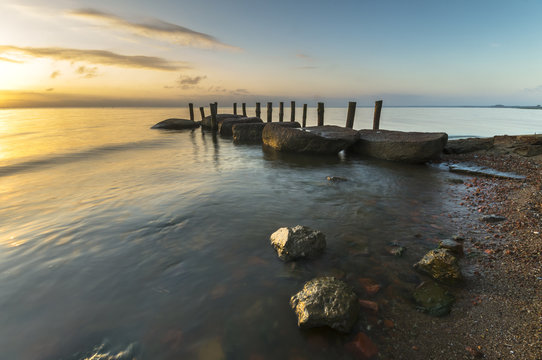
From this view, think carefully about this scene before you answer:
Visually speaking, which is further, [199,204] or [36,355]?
[199,204]

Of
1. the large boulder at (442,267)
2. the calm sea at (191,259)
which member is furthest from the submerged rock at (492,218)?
the large boulder at (442,267)

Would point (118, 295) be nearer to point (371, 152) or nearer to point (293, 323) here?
point (293, 323)

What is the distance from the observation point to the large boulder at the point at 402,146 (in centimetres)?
996

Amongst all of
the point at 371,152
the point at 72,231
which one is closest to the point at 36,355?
the point at 72,231

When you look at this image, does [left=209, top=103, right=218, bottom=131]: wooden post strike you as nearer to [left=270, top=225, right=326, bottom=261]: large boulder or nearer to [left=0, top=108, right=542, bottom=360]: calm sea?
[left=0, top=108, right=542, bottom=360]: calm sea

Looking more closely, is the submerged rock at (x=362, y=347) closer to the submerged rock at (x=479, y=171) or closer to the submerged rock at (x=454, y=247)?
the submerged rock at (x=454, y=247)

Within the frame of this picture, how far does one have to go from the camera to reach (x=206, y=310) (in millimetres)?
2912

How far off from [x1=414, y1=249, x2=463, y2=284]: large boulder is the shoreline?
6.1 inches

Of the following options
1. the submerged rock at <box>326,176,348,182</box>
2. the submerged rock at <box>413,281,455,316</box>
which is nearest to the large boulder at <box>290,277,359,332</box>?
the submerged rock at <box>413,281,455,316</box>

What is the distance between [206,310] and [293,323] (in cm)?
106

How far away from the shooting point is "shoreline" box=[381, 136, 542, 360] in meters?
2.26

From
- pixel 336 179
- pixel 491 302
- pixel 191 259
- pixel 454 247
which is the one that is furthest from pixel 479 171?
pixel 191 259

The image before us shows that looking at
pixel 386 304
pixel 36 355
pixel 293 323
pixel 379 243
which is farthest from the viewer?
pixel 379 243

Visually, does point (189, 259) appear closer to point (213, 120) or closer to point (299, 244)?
point (299, 244)
